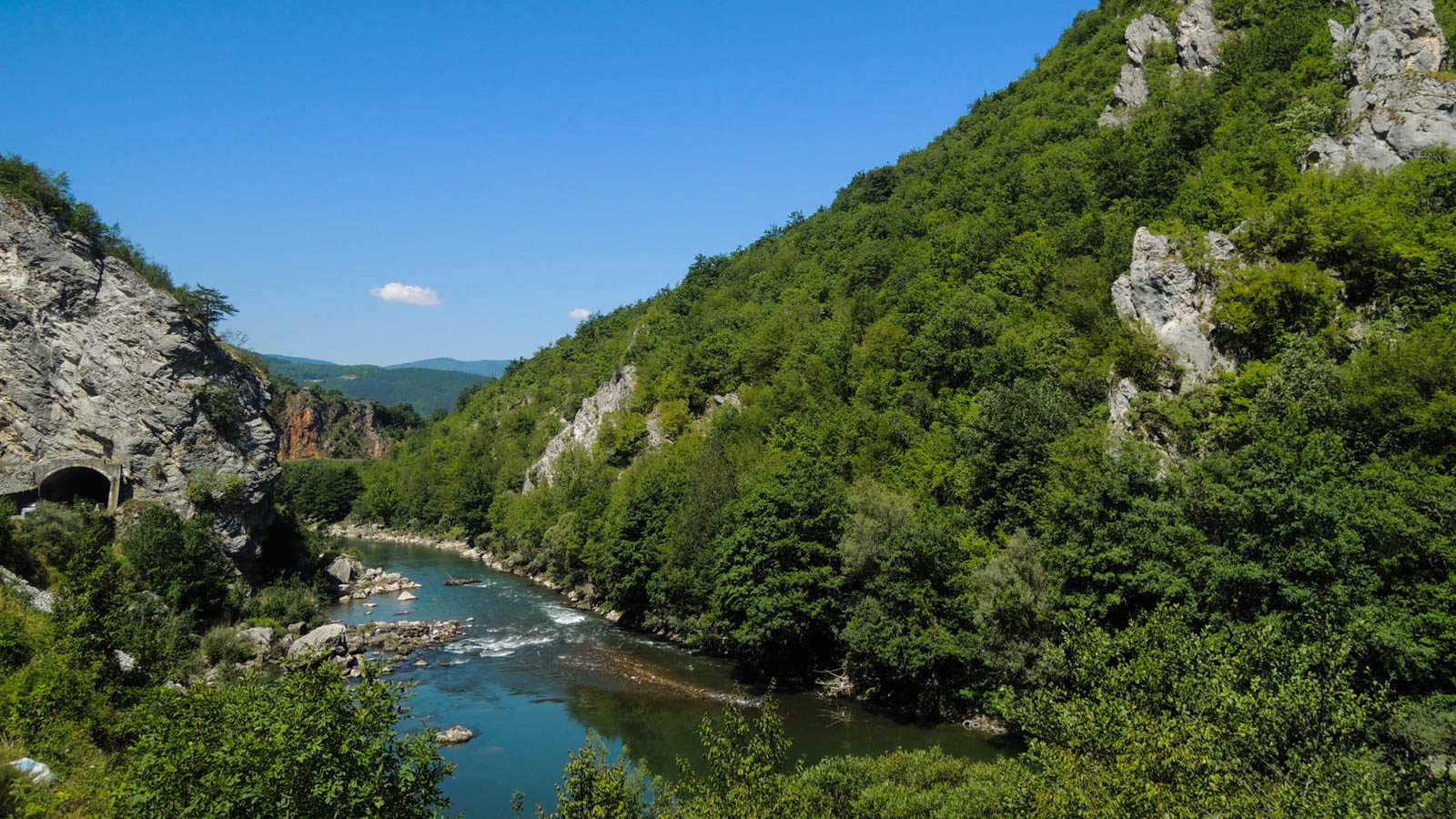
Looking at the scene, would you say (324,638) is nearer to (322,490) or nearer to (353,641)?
(353,641)

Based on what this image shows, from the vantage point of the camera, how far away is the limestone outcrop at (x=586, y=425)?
7725 centimetres

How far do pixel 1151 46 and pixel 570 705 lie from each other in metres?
60.6

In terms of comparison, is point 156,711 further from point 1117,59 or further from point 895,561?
point 1117,59

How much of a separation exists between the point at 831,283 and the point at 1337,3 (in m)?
36.5

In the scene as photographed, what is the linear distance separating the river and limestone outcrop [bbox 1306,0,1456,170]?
3150 cm

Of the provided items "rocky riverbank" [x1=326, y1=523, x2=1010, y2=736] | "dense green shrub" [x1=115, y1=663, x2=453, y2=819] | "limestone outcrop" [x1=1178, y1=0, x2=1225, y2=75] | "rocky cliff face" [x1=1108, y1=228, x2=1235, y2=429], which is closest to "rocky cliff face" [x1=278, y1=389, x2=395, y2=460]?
"rocky riverbank" [x1=326, y1=523, x2=1010, y2=736]

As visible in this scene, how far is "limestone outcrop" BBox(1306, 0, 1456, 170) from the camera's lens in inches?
1234

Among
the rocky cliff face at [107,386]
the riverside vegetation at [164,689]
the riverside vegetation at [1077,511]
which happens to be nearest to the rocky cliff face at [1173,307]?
the riverside vegetation at [1077,511]

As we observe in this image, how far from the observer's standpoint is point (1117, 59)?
194 feet

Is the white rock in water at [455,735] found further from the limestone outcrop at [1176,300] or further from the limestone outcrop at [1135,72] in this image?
the limestone outcrop at [1135,72]

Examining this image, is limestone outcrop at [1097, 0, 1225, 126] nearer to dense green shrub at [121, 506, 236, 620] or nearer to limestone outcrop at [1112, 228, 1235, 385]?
limestone outcrop at [1112, 228, 1235, 385]

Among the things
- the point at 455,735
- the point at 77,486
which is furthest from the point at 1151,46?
the point at 77,486

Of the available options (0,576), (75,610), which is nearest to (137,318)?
(0,576)

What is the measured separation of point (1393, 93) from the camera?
1299 inches
